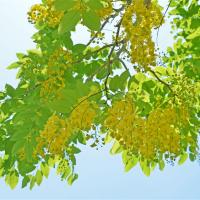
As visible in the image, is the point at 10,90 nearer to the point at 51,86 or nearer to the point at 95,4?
the point at 51,86

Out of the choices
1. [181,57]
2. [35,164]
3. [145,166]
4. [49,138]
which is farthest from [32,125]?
[181,57]

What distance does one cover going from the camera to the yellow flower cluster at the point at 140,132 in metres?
3.55

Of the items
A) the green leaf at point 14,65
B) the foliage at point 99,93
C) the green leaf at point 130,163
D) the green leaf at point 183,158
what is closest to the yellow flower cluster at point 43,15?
the foliage at point 99,93

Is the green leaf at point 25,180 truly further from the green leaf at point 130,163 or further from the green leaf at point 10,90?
the green leaf at point 130,163

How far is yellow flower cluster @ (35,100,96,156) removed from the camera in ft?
12.1

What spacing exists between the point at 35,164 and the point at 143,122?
2.44m

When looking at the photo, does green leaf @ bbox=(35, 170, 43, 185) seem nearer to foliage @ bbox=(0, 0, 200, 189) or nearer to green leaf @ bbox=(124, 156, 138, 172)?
foliage @ bbox=(0, 0, 200, 189)

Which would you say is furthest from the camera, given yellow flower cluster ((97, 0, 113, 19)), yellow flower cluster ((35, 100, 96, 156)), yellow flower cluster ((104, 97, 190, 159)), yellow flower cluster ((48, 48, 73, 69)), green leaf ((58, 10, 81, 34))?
yellow flower cluster ((48, 48, 73, 69))

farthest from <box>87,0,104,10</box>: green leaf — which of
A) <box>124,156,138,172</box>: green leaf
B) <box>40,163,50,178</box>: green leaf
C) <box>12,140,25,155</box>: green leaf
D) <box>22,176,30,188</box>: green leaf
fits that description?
<box>22,176,30,188</box>: green leaf

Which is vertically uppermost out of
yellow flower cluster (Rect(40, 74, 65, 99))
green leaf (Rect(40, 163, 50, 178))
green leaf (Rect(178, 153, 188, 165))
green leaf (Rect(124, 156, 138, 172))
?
yellow flower cluster (Rect(40, 74, 65, 99))

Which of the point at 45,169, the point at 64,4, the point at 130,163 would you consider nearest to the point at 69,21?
the point at 64,4

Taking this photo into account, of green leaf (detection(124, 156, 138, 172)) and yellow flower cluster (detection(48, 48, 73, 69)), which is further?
green leaf (detection(124, 156, 138, 172))

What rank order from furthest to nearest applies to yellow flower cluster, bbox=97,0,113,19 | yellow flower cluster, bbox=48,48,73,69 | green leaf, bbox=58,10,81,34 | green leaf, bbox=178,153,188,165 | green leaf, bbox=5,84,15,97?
green leaf, bbox=178,153,188,165 → green leaf, bbox=5,84,15,97 → yellow flower cluster, bbox=48,48,73,69 → yellow flower cluster, bbox=97,0,113,19 → green leaf, bbox=58,10,81,34

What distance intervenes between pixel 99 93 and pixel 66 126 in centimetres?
49
